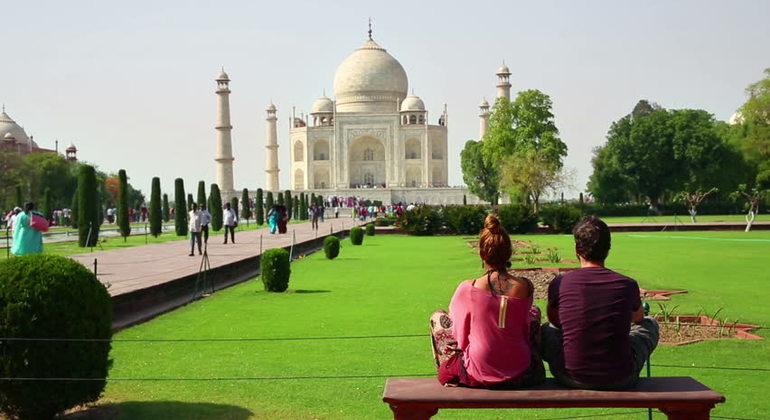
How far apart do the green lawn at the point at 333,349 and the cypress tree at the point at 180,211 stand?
12011 millimetres

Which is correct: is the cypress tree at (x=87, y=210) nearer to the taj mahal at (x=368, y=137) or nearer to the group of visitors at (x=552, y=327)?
the group of visitors at (x=552, y=327)

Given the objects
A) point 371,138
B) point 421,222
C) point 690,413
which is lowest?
point 690,413

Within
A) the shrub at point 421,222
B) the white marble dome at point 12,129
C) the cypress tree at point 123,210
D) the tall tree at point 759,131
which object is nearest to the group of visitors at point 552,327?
the cypress tree at point 123,210

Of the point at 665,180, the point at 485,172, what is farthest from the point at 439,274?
the point at 485,172

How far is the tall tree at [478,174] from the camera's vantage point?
48219mm

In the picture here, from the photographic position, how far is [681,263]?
12.4 m

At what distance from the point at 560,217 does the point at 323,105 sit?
38897mm

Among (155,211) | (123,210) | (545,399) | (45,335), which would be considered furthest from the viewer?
(155,211)

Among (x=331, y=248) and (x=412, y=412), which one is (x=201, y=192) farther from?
(x=412, y=412)

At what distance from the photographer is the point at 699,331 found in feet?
20.2

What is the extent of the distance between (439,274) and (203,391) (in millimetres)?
6798

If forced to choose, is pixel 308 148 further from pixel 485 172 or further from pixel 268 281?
pixel 268 281

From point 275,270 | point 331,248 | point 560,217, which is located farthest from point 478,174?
point 275,270

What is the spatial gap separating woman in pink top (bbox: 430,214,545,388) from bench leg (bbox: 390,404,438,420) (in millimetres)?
166
